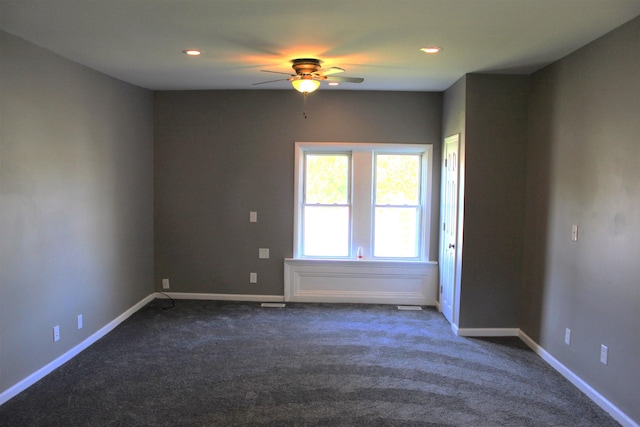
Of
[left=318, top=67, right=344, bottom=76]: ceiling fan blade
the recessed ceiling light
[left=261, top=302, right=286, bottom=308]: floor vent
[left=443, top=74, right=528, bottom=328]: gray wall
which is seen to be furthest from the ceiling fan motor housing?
[left=261, top=302, right=286, bottom=308]: floor vent

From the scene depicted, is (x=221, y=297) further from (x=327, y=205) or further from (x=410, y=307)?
(x=410, y=307)

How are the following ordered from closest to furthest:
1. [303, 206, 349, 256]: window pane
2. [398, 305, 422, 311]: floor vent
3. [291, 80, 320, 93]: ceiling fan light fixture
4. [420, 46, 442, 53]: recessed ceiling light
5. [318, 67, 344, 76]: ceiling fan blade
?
1. [420, 46, 442, 53]: recessed ceiling light
2. [291, 80, 320, 93]: ceiling fan light fixture
3. [318, 67, 344, 76]: ceiling fan blade
4. [398, 305, 422, 311]: floor vent
5. [303, 206, 349, 256]: window pane

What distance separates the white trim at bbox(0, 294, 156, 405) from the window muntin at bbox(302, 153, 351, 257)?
2.14 metres

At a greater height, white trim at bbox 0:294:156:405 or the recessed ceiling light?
the recessed ceiling light

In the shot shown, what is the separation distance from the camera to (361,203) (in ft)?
18.9

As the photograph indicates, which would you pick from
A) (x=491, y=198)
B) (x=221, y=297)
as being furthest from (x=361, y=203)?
(x=221, y=297)

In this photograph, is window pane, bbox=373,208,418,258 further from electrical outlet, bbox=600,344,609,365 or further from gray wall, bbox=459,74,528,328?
electrical outlet, bbox=600,344,609,365

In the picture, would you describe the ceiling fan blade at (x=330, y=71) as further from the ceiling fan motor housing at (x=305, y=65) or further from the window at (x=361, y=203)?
the window at (x=361, y=203)

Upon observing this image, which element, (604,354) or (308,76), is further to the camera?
(308,76)

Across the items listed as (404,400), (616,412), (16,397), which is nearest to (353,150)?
(404,400)

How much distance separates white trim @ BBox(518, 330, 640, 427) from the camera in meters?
3.01

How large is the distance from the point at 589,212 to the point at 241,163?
12.1ft

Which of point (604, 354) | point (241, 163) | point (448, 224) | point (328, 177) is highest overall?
point (241, 163)

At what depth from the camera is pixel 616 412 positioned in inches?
121
